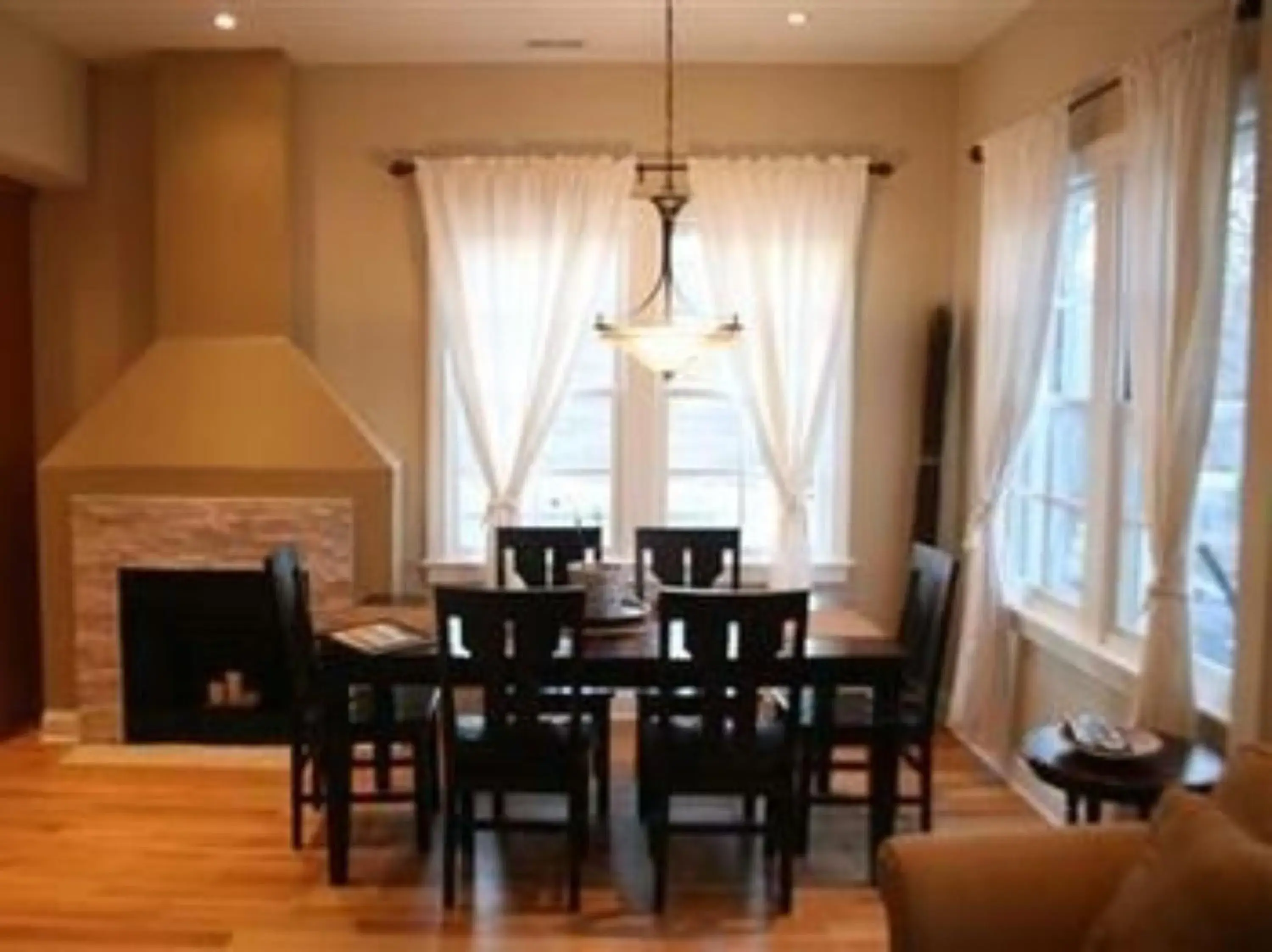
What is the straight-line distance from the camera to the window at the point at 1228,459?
3.49 metres

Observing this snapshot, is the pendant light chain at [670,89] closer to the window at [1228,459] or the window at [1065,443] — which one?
the window at [1065,443]

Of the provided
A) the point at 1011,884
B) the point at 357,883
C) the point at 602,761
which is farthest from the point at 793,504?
the point at 1011,884

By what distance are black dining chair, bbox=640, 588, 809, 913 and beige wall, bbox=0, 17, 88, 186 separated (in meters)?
3.26

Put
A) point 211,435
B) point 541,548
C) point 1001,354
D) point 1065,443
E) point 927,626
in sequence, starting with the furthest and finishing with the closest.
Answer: point 211,435 → point 541,548 → point 1001,354 → point 1065,443 → point 927,626

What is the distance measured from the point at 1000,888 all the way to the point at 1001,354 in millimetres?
2889

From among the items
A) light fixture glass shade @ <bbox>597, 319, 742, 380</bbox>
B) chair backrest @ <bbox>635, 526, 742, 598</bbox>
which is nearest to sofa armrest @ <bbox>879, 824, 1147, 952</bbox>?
light fixture glass shade @ <bbox>597, 319, 742, 380</bbox>

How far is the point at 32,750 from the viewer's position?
5566 millimetres

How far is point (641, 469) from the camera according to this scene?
19.9ft

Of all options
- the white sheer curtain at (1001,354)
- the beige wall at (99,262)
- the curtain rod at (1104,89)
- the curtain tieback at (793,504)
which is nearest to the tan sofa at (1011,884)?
the curtain rod at (1104,89)

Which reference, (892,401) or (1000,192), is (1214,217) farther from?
(892,401)

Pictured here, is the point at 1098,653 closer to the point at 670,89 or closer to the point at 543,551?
the point at 543,551

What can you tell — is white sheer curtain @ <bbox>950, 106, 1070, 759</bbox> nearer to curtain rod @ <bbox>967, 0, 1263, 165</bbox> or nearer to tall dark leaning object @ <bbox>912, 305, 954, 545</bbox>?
curtain rod @ <bbox>967, 0, 1263, 165</bbox>

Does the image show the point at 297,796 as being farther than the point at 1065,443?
No

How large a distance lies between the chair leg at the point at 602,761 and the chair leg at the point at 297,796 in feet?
3.15
